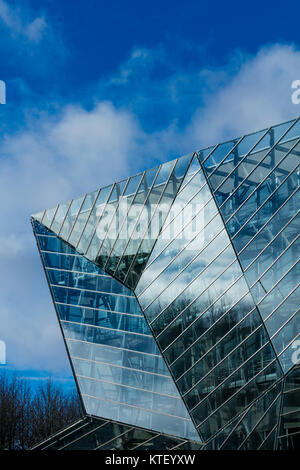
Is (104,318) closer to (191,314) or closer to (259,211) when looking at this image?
(191,314)

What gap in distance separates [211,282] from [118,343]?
568cm

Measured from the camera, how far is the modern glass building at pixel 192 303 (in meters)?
21.1

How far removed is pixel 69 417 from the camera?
162ft

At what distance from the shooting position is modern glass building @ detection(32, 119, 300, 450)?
69.3 ft

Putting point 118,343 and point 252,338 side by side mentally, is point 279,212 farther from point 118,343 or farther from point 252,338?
point 118,343

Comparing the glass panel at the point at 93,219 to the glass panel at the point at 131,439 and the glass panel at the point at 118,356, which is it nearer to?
the glass panel at the point at 118,356

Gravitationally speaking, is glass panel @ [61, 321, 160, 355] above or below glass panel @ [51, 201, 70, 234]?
below

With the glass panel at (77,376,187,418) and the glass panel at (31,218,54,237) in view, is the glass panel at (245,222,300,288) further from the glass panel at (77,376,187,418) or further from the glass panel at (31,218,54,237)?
the glass panel at (31,218,54,237)

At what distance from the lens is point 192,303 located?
23703mm

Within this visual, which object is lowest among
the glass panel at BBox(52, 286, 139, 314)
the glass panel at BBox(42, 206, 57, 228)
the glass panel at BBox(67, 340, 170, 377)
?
the glass panel at BBox(67, 340, 170, 377)

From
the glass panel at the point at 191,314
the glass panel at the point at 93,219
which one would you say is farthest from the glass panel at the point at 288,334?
the glass panel at the point at 93,219

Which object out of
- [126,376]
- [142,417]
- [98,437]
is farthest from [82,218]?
[98,437]

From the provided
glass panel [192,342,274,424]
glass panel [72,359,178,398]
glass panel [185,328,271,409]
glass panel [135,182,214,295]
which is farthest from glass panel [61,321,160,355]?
glass panel [192,342,274,424]
